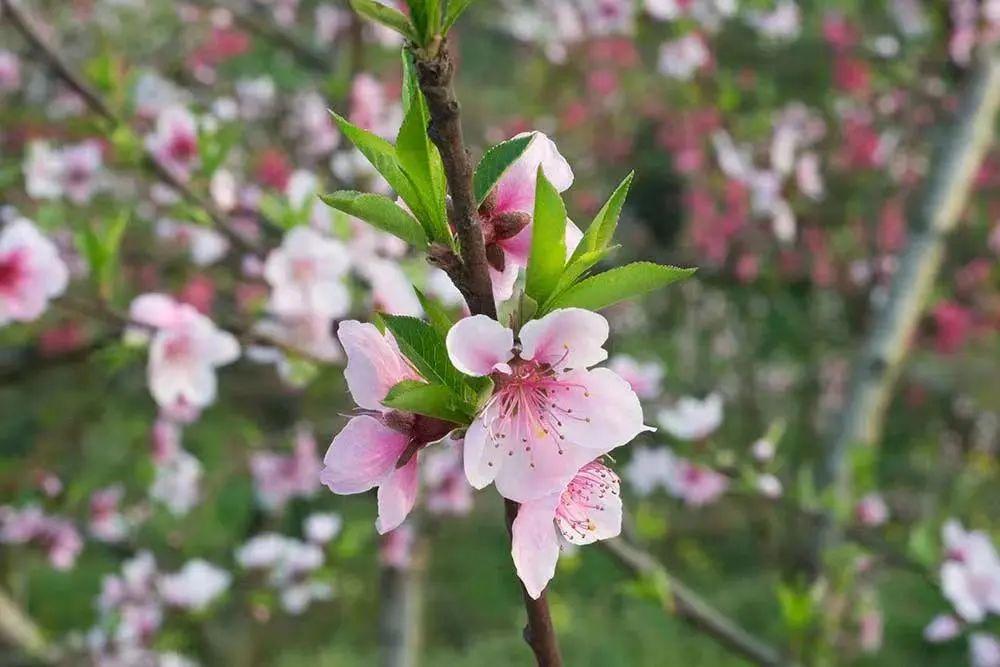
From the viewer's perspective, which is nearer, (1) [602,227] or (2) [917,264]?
(1) [602,227]

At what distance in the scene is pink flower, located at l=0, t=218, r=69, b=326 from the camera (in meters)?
1.45

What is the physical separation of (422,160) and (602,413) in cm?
20

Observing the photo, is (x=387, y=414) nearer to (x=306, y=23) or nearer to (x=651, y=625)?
(x=306, y=23)

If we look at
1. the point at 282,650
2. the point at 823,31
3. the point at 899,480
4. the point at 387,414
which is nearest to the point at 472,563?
the point at 282,650

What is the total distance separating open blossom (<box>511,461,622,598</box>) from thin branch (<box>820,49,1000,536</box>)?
1.93 meters

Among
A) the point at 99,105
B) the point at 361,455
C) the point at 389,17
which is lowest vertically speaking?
the point at 361,455

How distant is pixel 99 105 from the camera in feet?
5.43

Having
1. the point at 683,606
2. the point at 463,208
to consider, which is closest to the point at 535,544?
the point at 463,208

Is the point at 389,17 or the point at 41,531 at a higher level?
the point at 389,17

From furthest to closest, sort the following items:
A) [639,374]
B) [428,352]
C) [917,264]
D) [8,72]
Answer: [8,72]
[917,264]
[639,374]
[428,352]

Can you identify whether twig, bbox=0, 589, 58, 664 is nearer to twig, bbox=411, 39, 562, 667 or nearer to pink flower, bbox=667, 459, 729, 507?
pink flower, bbox=667, 459, 729, 507

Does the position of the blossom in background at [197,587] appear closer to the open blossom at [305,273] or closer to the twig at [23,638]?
the twig at [23,638]

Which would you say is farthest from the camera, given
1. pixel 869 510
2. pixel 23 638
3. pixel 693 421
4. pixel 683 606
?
pixel 869 510

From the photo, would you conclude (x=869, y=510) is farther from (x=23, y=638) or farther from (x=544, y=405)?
(x=544, y=405)
